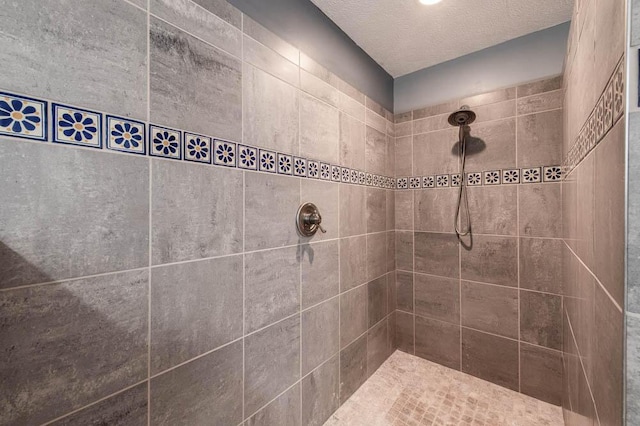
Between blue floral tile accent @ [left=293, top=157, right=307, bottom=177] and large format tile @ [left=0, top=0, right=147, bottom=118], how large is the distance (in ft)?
2.00

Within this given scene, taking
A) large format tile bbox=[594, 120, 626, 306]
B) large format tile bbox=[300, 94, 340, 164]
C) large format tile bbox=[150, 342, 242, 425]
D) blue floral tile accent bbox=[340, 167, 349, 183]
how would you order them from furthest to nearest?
blue floral tile accent bbox=[340, 167, 349, 183] < large format tile bbox=[300, 94, 340, 164] < large format tile bbox=[150, 342, 242, 425] < large format tile bbox=[594, 120, 626, 306]

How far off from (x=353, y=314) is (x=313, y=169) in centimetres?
93

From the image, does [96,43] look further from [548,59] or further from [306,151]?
[548,59]

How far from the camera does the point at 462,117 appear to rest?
1.63 metres

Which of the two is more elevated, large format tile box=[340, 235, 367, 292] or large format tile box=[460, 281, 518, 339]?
large format tile box=[340, 235, 367, 292]

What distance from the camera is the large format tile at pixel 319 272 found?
1.27 meters

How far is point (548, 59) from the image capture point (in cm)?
152

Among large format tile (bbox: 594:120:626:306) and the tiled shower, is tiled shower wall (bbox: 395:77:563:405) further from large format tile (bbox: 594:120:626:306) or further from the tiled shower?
large format tile (bbox: 594:120:626:306)

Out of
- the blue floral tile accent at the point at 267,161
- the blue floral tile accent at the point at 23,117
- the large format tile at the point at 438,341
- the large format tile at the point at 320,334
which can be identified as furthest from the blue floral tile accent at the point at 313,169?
the large format tile at the point at 438,341

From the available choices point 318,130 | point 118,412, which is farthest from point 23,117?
point 318,130

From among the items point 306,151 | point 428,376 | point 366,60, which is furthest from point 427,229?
point 366,60

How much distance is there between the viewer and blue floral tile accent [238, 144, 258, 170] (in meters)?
0.99

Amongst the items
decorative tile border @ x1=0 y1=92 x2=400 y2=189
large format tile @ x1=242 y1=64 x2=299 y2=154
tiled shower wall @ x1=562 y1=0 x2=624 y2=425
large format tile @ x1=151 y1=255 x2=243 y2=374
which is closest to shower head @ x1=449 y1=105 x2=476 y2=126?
tiled shower wall @ x1=562 y1=0 x2=624 y2=425

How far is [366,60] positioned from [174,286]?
5.84ft
